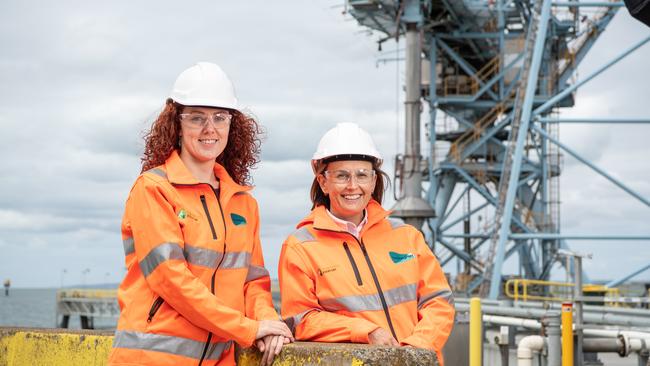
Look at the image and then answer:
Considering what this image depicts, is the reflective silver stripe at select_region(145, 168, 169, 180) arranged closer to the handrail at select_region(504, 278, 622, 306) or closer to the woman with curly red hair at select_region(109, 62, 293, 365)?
the woman with curly red hair at select_region(109, 62, 293, 365)

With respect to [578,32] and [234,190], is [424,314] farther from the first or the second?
[578,32]

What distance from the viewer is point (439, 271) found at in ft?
14.3

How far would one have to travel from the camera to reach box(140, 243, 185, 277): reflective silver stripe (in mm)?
3535

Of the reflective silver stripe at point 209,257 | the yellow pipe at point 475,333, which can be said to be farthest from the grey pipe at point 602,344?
the reflective silver stripe at point 209,257

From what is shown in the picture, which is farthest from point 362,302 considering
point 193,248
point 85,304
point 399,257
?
point 85,304

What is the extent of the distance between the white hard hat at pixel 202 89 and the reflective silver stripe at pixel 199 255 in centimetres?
69

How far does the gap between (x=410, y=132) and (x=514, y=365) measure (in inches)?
550

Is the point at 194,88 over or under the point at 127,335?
over

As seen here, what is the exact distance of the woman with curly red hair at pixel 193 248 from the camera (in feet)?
11.6

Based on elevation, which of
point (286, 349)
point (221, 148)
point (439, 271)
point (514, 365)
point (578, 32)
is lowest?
point (514, 365)

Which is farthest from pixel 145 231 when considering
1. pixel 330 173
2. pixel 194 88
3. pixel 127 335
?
pixel 330 173

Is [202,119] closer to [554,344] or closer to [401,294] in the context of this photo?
[401,294]

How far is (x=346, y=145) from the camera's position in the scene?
4324 millimetres

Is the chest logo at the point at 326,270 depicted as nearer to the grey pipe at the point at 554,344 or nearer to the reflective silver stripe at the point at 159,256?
the reflective silver stripe at the point at 159,256
